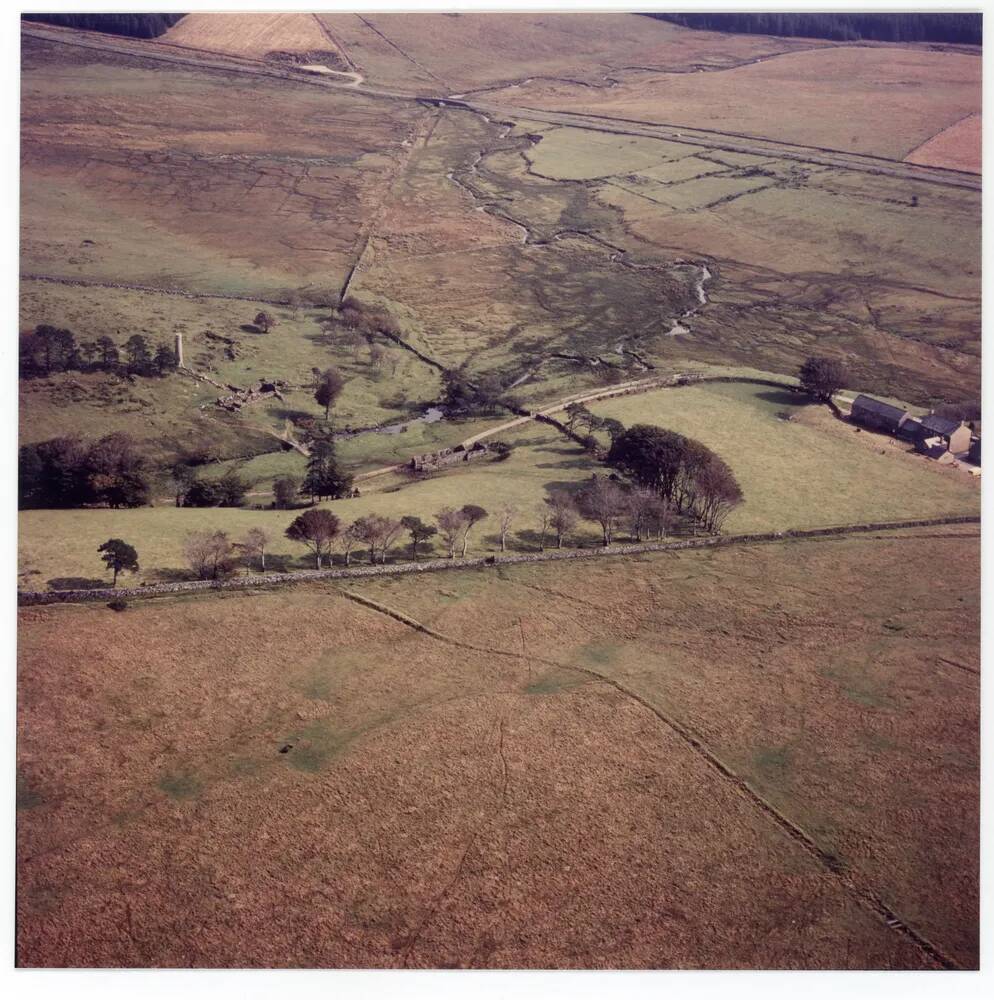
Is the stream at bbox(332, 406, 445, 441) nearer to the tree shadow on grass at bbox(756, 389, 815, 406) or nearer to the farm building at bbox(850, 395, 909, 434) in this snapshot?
the tree shadow on grass at bbox(756, 389, 815, 406)

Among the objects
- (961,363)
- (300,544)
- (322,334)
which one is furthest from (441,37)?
(300,544)

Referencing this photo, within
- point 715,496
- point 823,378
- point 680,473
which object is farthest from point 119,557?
point 823,378

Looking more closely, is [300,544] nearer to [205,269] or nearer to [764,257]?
[205,269]

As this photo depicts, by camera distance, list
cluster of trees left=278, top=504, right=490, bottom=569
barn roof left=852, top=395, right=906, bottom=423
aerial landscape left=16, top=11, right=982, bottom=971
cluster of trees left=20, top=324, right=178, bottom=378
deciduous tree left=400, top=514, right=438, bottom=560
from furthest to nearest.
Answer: barn roof left=852, top=395, right=906, bottom=423 → cluster of trees left=20, top=324, right=178, bottom=378 → deciduous tree left=400, top=514, right=438, bottom=560 → cluster of trees left=278, top=504, right=490, bottom=569 → aerial landscape left=16, top=11, right=982, bottom=971

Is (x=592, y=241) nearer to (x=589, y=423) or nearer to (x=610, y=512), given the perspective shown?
(x=589, y=423)

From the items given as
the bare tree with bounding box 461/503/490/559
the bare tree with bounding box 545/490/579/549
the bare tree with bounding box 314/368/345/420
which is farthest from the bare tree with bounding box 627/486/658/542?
the bare tree with bounding box 314/368/345/420
